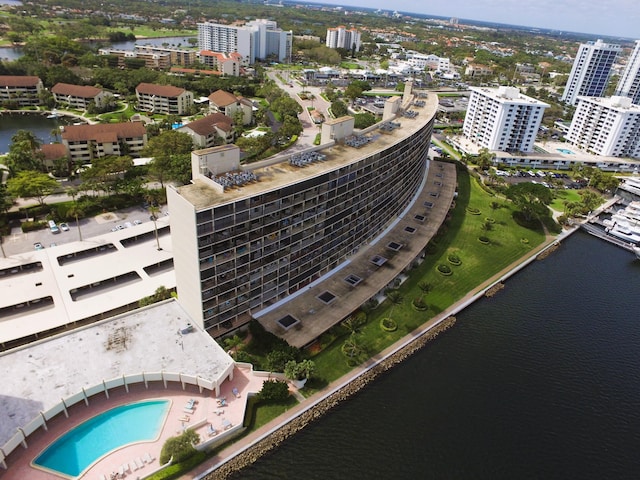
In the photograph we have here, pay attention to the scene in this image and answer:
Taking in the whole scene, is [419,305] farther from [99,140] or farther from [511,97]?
[511,97]

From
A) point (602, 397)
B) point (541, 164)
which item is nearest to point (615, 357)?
point (602, 397)

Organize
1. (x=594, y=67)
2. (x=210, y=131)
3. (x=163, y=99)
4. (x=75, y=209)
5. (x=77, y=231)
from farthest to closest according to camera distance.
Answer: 1. (x=594, y=67)
2. (x=163, y=99)
3. (x=210, y=131)
4. (x=75, y=209)
5. (x=77, y=231)

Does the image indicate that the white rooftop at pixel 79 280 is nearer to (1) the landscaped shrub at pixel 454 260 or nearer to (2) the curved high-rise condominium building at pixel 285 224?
(2) the curved high-rise condominium building at pixel 285 224

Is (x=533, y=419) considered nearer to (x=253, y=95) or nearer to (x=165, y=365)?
(x=165, y=365)

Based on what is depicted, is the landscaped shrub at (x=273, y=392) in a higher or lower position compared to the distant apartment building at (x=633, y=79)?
lower

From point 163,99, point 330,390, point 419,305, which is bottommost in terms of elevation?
point 330,390

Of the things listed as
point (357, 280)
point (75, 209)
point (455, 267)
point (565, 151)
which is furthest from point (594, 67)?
point (75, 209)

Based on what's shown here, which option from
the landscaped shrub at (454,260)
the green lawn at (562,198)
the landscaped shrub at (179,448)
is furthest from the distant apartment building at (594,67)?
the landscaped shrub at (179,448)
